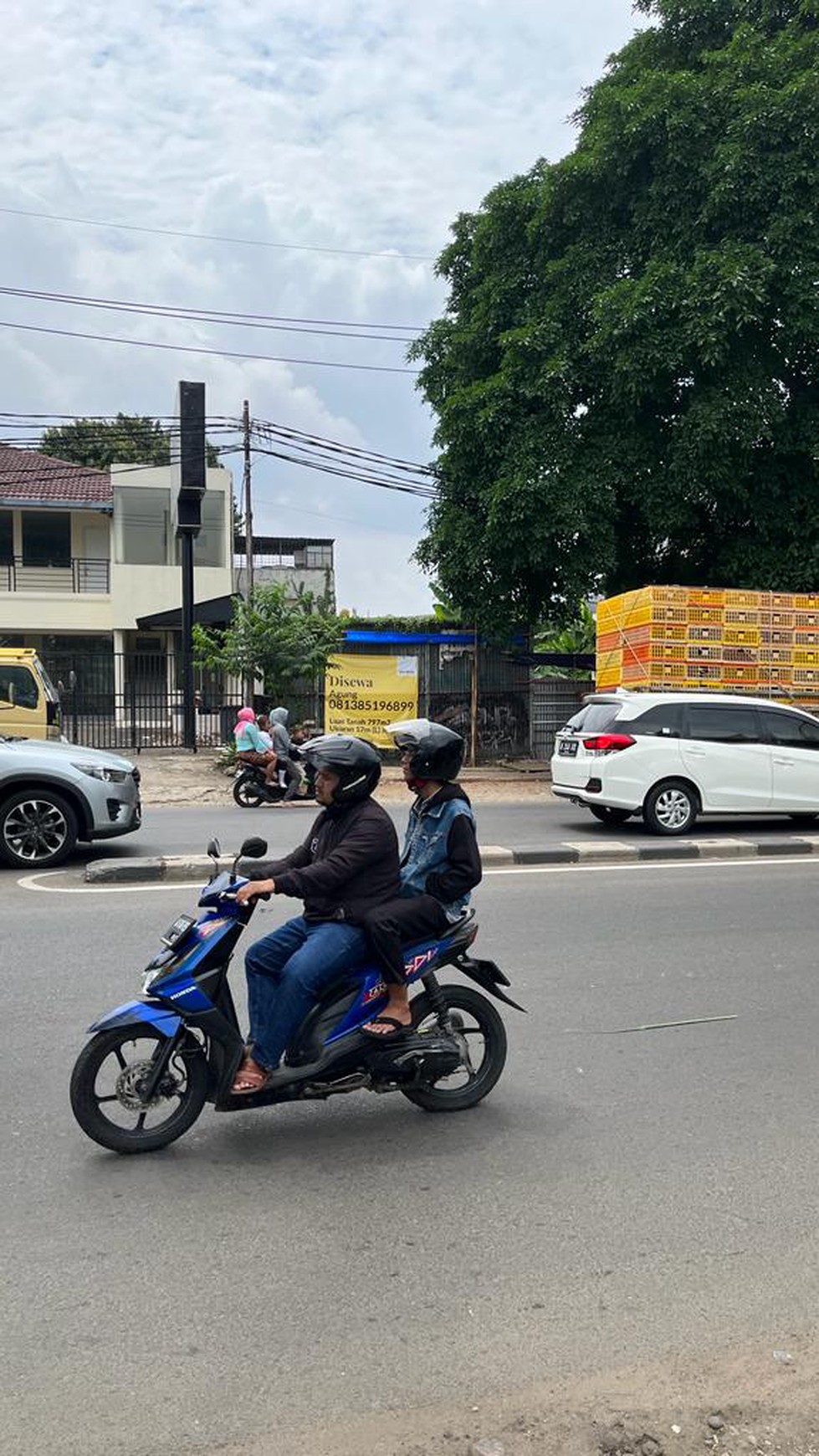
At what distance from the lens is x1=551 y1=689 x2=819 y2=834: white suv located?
12141mm

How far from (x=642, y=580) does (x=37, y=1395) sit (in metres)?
19.2

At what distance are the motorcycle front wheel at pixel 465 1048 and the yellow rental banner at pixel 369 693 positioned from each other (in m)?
16.0

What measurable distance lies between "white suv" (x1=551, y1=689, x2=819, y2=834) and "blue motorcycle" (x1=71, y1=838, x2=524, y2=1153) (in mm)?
8147

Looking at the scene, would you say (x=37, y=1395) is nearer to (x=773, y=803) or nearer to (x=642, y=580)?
(x=773, y=803)

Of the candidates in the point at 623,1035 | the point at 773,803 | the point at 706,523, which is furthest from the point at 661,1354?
the point at 706,523

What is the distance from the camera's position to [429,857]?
4273 mm

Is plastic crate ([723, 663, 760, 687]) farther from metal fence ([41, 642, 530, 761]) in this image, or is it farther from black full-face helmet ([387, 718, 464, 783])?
black full-face helmet ([387, 718, 464, 783])

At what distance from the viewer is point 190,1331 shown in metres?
Answer: 2.89

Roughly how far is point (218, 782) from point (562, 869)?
915cm

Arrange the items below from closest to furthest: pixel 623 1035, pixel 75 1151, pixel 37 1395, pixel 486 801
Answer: pixel 37 1395
pixel 75 1151
pixel 623 1035
pixel 486 801

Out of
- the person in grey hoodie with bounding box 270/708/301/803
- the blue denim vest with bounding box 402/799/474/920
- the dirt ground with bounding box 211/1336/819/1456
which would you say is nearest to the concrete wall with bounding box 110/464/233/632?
the person in grey hoodie with bounding box 270/708/301/803

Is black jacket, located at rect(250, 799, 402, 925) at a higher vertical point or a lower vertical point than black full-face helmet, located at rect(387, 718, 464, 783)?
lower

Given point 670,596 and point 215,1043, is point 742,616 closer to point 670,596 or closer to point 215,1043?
point 670,596

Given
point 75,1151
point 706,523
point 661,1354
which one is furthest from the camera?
point 706,523
